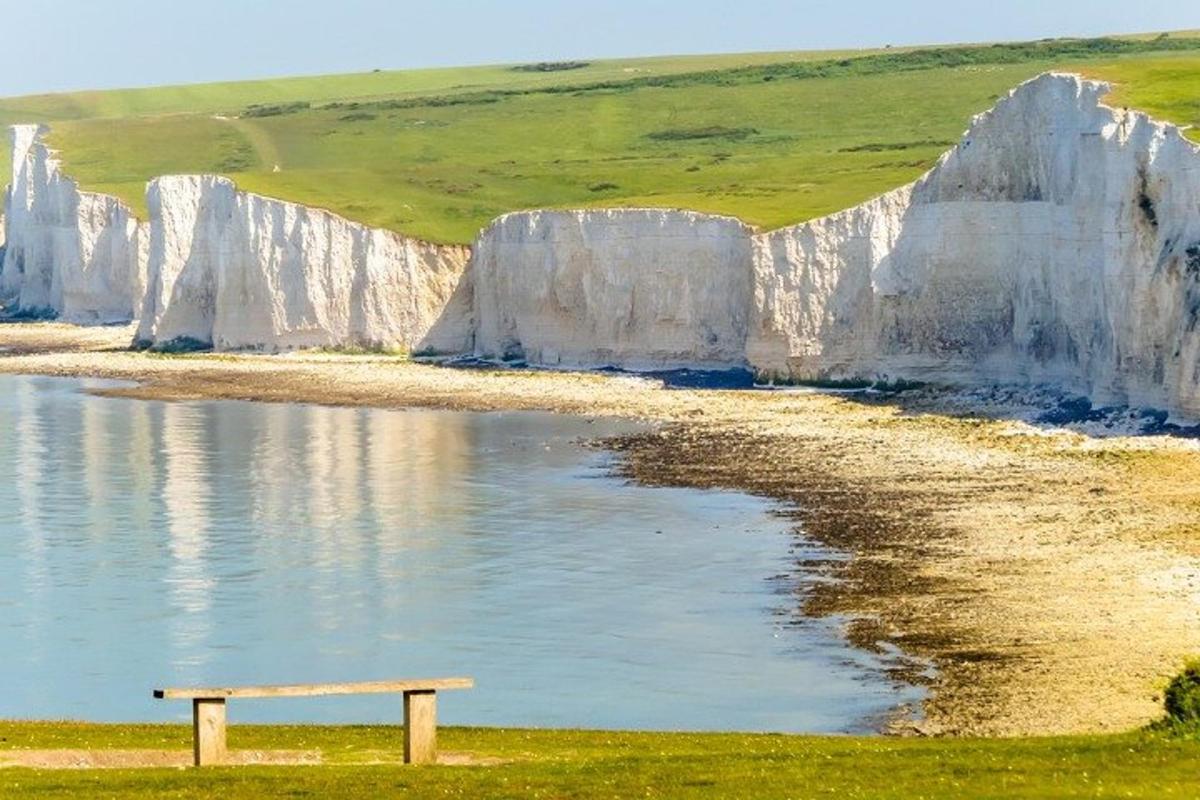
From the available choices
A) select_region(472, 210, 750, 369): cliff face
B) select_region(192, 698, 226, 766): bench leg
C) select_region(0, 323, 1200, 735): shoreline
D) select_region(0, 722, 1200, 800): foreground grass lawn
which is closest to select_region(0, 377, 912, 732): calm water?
select_region(0, 323, 1200, 735): shoreline

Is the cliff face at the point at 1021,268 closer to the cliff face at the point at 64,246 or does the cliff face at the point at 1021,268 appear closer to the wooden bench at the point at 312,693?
the wooden bench at the point at 312,693

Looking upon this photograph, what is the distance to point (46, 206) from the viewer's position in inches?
4870

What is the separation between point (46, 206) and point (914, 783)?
112 m

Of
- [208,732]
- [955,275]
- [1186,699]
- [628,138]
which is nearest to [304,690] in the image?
[208,732]

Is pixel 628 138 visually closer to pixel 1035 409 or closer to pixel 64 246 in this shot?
pixel 64 246

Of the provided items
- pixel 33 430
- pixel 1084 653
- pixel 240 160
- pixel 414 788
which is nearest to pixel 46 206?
pixel 240 160

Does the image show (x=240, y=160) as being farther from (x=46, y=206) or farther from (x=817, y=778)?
(x=817, y=778)

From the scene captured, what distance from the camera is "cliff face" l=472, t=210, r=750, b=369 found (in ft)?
250

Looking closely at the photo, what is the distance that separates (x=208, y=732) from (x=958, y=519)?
24.4 m

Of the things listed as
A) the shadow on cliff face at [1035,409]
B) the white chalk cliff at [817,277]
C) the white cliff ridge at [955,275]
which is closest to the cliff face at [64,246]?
the white chalk cliff at [817,277]

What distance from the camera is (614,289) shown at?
260 feet

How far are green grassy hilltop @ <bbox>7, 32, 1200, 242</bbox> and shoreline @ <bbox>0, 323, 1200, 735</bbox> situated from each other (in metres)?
11.0

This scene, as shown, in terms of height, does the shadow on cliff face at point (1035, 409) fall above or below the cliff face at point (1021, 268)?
below

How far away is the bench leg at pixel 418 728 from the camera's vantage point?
778 inches
